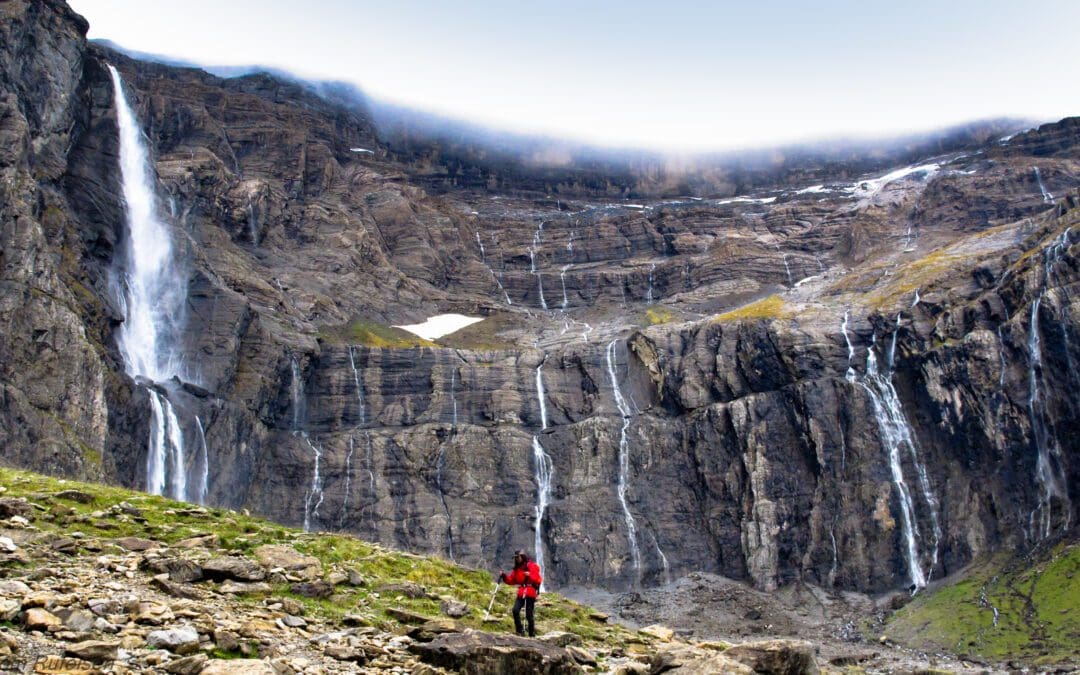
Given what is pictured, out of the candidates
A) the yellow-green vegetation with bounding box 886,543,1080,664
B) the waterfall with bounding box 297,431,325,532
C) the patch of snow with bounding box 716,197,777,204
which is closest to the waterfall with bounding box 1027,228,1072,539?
the yellow-green vegetation with bounding box 886,543,1080,664

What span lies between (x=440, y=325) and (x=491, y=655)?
112m

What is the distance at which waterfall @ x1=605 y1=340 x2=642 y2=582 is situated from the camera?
275 ft

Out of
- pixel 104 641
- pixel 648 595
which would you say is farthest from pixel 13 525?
pixel 648 595

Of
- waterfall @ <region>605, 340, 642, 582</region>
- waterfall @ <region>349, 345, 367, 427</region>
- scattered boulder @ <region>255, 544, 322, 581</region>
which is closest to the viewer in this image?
scattered boulder @ <region>255, 544, 322, 581</region>

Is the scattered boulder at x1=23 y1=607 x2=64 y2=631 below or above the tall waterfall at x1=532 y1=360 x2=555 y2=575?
above

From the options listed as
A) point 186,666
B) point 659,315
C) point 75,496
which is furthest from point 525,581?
point 659,315

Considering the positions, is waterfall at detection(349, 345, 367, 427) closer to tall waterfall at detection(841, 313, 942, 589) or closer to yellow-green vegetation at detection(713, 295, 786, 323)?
yellow-green vegetation at detection(713, 295, 786, 323)

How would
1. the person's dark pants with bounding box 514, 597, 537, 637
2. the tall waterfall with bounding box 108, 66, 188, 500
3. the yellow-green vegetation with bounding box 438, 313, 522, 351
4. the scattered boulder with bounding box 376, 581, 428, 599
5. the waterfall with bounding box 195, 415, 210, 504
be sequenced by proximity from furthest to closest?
the yellow-green vegetation with bounding box 438, 313, 522, 351 < the waterfall with bounding box 195, 415, 210, 504 < the tall waterfall with bounding box 108, 66, 188, 500 < the scattered boulder with bounding box 376, 581, 428, 599 < the person's dark pants with bounding box 514, 597, 537, 637

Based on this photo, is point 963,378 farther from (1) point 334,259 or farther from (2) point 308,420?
(1) point 334,259

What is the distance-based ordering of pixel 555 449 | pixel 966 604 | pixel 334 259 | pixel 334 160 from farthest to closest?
pixel 334 160
pixel 334 259
pixel 555 449
pixel 966 604

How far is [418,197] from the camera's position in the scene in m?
163

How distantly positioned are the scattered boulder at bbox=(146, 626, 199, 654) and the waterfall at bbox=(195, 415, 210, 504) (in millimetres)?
62963

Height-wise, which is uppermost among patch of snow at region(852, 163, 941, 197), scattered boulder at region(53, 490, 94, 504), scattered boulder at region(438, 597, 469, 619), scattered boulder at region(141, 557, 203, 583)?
patch of snow at region(852, 163, 941, 197)

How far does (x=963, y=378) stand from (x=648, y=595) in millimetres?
36393
